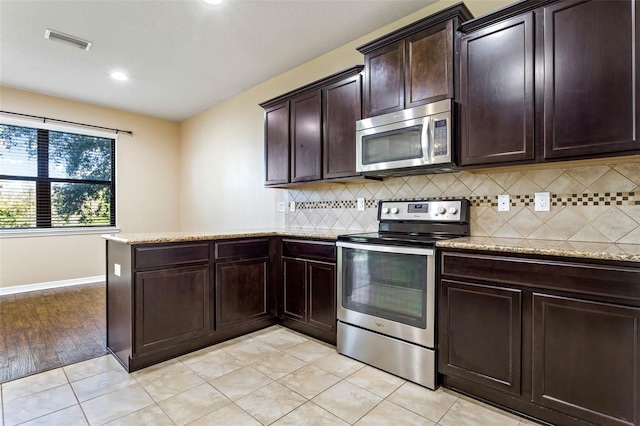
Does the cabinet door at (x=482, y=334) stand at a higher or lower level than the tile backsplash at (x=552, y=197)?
lower

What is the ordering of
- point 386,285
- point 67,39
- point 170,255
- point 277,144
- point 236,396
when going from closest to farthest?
point 236,396, point 386,285, point 170,255, point 67,39, point 277,144

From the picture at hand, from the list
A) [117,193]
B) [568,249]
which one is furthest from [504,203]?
[117,193]

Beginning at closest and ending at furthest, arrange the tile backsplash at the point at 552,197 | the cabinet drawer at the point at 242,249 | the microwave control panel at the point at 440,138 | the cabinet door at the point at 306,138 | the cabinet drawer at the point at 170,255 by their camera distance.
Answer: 1. the tile backsplash at the point at 552,197
2. the microwave control panel at the point at 440,138
3. the cabinet drawer at the point at 170,255
4. the cabinet drawer at the point at 242,249
5. the cabinet door at the point at 306,138

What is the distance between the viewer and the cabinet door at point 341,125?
282 cm

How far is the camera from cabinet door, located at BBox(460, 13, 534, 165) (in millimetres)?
1921

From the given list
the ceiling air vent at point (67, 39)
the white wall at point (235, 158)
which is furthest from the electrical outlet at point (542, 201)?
the ceiling air vent at point (67, 39)

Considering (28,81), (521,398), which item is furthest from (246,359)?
(28,81)

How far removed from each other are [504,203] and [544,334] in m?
0.92

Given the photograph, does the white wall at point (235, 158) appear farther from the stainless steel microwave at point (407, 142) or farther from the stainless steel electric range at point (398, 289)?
the stainless steel electric range at point (398, 289)

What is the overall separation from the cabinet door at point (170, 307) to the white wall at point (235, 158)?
154 cm

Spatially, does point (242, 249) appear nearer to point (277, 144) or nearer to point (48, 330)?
point (277, 144)

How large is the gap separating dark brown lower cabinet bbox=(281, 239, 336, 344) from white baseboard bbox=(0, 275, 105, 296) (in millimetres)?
3699

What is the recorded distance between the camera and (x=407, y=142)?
7.90 ft

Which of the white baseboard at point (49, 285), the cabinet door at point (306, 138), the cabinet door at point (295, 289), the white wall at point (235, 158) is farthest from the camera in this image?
the white baseboard at point (49, 285)
